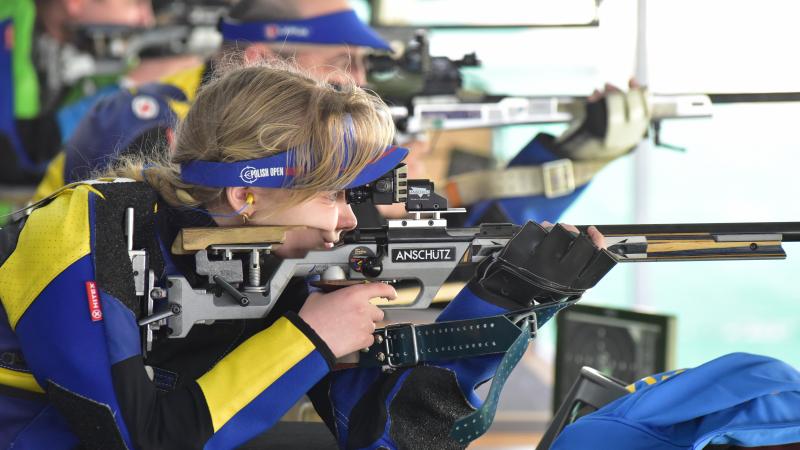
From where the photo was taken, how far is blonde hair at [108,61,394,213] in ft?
5.71

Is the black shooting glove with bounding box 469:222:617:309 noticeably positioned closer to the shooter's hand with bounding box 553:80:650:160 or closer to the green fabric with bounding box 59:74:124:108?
the shooter's hand with bounding box 553:80:650:160

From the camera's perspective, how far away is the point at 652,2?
12.1ft

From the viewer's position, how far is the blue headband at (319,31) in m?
2.99

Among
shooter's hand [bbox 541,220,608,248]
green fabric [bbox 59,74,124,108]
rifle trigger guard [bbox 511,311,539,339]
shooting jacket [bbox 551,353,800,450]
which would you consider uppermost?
green fabric [bbox 59,74,124,108]

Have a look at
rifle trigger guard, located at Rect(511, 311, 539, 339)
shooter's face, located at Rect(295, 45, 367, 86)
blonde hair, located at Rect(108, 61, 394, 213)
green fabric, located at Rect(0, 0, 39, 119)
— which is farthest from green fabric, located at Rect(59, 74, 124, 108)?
rifle trigger guard, located at Rect(511, 311, 539, 339)

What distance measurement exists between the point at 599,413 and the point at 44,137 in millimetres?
3472

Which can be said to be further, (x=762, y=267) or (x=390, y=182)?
(x=762, y=267)

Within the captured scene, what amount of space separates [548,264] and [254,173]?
48 centimetres

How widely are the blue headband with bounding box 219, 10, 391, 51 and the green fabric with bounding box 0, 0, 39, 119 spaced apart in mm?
2530

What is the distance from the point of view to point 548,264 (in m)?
1.72

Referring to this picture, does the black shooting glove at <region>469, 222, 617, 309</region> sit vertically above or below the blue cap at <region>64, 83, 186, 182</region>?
below

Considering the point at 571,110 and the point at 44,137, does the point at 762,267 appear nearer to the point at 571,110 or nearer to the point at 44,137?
the point at 571,110

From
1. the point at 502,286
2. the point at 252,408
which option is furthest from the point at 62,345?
the point at 502,286

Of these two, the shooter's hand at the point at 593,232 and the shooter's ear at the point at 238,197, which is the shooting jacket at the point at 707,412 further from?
the shooter's ear at the point at 238,197
